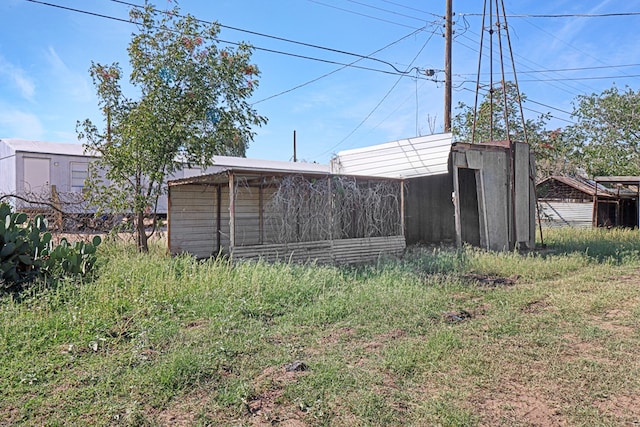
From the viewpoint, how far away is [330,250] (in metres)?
9.12

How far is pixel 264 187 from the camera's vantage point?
35.6 ft

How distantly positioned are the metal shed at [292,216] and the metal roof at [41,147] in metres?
8.06

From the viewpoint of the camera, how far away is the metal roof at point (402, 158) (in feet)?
33.0

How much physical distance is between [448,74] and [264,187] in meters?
6.35

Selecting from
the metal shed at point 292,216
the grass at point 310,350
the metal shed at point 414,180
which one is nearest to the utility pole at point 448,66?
the metal shed at point 414,180

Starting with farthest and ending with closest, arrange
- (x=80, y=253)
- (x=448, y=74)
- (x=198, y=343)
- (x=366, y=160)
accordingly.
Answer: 1. (x=448, y=74)
2. (x=366, y=160)
3. (x=80, y=253)
4. (x=198, y=343)

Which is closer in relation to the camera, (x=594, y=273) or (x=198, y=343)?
(x=198, y=343)

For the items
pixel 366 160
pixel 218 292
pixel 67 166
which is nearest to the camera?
pixel 218 292

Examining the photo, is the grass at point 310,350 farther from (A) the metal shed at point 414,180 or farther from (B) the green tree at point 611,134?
(B) the green tree at point 611,134

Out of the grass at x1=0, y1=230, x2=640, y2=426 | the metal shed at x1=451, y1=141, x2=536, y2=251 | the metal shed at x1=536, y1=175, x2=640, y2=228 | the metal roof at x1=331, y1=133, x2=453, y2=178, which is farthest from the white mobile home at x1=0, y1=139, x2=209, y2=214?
the metal shed at x1=536, y1=175, x2=640, y2=228

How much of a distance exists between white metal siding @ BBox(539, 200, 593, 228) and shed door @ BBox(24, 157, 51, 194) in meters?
17.8

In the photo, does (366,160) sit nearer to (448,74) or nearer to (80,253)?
(448,74)

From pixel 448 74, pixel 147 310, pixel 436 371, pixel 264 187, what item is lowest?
pixel 436 371

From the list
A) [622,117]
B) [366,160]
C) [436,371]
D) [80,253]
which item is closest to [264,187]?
[366,160]
